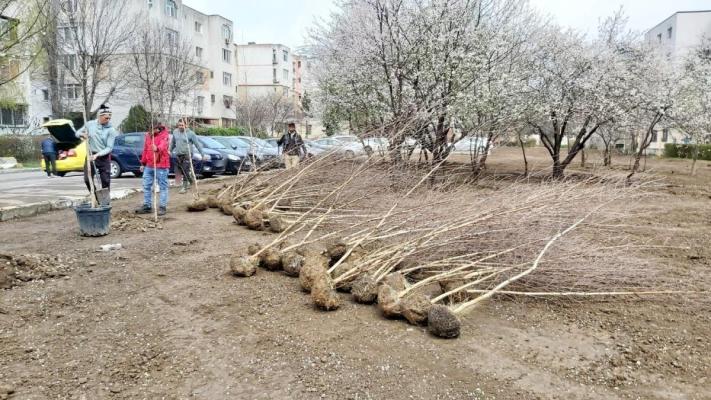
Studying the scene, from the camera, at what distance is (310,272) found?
4691mm

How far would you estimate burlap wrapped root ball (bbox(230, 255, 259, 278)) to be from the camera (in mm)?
5184

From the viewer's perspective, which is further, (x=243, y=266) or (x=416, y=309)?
(x=243, y=266)

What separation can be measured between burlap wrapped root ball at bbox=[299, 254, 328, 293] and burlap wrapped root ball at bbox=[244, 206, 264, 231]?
10.2 ft

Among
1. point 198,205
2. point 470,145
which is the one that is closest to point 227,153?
point 198,205

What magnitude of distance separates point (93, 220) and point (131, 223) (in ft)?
2.45

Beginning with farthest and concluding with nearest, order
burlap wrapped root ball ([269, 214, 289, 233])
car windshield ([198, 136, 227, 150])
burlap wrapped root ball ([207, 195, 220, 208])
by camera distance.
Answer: car windshield ([198, 136, 227, 150]), burlap wrapped root ball ([207, 195, 220, 208]), burlap wrapped root ball ([269, 214, 289, 233])

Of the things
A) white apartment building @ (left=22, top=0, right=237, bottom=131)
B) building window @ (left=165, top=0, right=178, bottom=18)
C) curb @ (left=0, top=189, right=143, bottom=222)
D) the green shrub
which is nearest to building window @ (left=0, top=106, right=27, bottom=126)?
white apartment building @ (left=22, top=0, right=237, bottom=131)

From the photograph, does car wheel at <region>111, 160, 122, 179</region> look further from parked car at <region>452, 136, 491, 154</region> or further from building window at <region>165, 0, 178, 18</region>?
building window at <region>165, 0, 178, 18</region>

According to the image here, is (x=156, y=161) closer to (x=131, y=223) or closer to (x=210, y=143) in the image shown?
(x=131, y=223)

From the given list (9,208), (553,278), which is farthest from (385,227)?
(9,208)

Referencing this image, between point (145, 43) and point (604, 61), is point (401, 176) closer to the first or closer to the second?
point (604, 61)

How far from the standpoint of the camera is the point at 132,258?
5.82m

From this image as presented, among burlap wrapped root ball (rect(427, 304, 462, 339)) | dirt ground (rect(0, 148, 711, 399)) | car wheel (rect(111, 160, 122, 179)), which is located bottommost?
dirt ground (rect(0, 148, 711, 399))

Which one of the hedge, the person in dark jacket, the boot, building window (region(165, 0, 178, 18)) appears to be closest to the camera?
the boot
